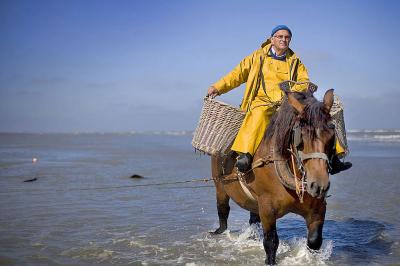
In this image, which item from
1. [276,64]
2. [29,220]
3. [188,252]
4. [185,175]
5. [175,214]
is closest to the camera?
[276,64]

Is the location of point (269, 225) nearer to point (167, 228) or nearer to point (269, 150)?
point (269, 150)

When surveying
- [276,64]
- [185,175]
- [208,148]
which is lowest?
[185,175]

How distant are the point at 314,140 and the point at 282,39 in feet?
5.92

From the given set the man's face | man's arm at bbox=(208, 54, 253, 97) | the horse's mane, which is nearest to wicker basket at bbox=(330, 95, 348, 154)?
the horse's mane

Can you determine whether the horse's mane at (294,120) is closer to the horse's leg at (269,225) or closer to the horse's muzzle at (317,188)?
the horse's muzzle at (317,188)

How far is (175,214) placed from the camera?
342 inches

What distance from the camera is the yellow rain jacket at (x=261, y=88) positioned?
475 cm

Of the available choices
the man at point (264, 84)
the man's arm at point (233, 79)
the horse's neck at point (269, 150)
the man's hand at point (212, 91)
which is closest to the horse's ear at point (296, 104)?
the horse's neck at point (269, 150)

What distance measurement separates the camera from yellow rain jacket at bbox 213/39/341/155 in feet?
15.6

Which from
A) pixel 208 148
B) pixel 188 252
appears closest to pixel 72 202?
pixel 188 252

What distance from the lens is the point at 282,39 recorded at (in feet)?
16.4

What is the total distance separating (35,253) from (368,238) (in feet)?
16.6

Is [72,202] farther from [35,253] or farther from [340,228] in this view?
[340,228]

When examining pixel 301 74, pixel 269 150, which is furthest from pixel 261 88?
pixel 269 150
